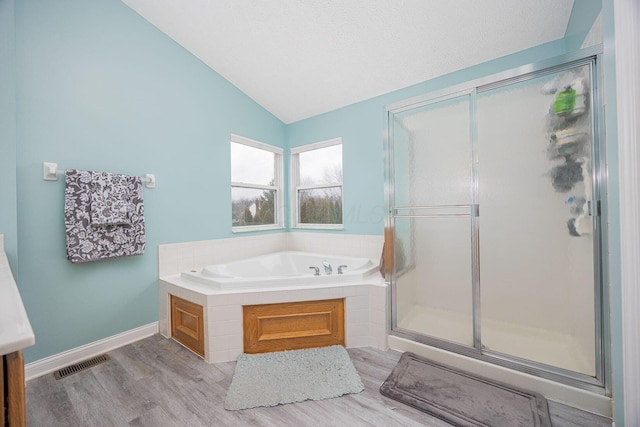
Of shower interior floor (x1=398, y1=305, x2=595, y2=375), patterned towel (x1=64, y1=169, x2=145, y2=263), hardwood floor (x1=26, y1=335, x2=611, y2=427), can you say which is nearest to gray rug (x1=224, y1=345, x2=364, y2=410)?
hardwood floor (x1=26, y1=335, x2=611, y2=427)

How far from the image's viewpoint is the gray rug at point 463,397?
1.37 meters

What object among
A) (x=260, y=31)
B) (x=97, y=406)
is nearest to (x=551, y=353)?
(x=97, y=406)

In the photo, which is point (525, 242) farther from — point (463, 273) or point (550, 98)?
point (550, 98)

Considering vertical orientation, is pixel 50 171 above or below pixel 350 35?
below

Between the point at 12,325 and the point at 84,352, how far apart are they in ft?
6.35

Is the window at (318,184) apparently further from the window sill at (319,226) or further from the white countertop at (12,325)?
the white countertop at (12,325)

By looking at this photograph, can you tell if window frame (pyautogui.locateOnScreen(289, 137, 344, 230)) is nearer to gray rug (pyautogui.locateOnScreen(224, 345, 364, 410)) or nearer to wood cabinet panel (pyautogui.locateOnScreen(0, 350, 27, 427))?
gray rug (pyautogui.locateOnScreen(224, 345, 364, 410))

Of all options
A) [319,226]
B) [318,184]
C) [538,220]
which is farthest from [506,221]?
[318,184]

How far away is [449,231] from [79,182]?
2.76 meters

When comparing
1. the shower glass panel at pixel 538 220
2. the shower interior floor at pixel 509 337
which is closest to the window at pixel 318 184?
the shower interior floor at pixel 509 337

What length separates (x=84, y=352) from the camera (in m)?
1.97

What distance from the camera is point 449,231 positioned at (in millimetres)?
1951

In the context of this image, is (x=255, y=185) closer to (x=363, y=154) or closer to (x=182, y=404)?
(x=363, y=154)

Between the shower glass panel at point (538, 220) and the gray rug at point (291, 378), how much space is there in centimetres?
99
